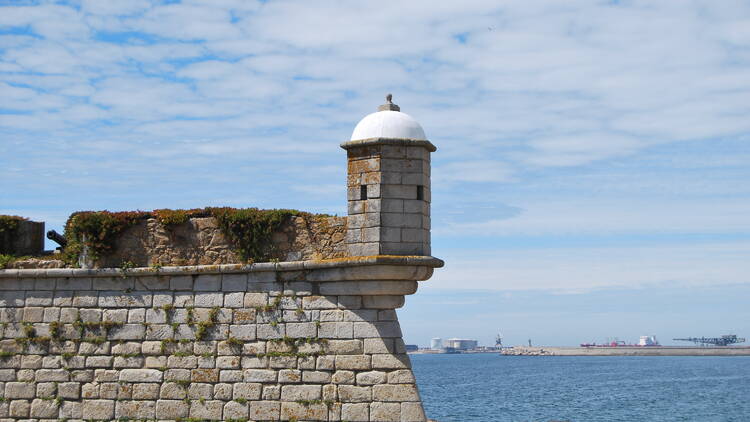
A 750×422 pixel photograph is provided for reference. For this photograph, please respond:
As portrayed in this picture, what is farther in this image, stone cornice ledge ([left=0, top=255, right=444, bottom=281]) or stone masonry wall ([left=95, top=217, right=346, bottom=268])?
stone masonry wall ([left=95, top=217, right=346, bottom=268])

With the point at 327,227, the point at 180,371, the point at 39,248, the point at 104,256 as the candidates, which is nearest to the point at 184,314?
the point at 180,371

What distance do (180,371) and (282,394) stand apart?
5.89 feet

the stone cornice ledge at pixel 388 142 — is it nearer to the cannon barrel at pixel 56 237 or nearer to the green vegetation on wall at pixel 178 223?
the green vegetation on wall at pixel 178 223

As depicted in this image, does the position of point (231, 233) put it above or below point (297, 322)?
above

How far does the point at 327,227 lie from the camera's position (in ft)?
43.9

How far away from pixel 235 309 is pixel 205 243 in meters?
1.33

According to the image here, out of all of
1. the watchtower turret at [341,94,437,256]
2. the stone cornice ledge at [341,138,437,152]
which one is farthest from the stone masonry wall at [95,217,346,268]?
the stone cornice ledge at [341,138,437,152]

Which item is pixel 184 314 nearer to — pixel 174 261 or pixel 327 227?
pixel 174 261

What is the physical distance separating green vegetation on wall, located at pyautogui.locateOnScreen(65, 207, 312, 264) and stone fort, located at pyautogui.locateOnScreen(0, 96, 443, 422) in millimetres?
24

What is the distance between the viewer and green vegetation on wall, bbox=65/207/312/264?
13492mm

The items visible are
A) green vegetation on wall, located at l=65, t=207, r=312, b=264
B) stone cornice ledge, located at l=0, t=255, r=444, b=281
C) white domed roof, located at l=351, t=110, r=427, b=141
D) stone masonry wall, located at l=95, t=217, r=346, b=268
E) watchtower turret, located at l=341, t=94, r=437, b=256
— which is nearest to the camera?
stone cornice ledge, located at l=0, t=255, r=444, b=281

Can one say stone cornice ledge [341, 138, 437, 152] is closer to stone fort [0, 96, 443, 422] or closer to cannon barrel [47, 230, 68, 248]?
stone fort [0, 96, 443, 422]

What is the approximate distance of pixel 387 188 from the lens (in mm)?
12906

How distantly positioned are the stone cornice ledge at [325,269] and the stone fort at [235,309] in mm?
24
